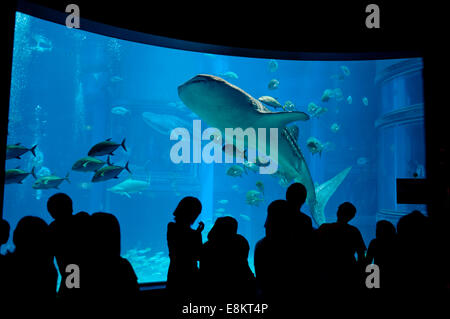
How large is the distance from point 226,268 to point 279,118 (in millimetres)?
2504

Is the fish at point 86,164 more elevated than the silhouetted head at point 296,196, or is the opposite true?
the fish at point 86,164

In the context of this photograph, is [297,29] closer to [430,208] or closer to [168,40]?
[168,40]

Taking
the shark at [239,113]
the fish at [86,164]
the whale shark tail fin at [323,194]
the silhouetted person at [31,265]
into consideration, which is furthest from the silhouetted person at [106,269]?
the whale shark tail fin at [323,194]

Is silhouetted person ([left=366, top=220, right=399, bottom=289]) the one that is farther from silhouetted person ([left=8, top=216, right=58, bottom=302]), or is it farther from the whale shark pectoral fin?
silhouetted person ([left=8, top=216, right=58, bottom=302])

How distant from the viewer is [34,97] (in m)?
24.7

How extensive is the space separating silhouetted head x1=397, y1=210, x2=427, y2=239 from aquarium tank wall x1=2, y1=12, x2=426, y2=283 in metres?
8.80

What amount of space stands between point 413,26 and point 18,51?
32.9m

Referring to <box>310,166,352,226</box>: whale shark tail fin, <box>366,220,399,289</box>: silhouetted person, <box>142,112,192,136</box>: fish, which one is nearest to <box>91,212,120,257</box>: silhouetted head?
<box>366,220,399,289</box>: silhouetted person

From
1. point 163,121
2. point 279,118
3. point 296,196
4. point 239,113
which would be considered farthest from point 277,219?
point 163,121

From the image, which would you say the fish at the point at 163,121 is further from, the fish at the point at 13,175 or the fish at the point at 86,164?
the fish at the point at 13,175

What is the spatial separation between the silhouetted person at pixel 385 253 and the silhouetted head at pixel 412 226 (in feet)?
0.25

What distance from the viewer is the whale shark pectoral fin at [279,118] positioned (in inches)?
140

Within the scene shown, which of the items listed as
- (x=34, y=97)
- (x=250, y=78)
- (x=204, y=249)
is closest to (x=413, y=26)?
(x=204, y=249)

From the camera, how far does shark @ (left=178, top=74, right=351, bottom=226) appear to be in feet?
10.6
